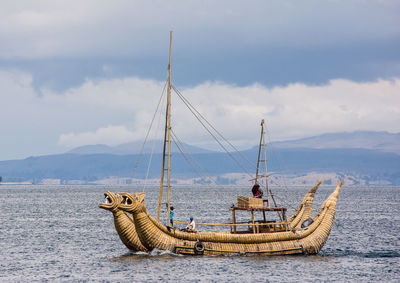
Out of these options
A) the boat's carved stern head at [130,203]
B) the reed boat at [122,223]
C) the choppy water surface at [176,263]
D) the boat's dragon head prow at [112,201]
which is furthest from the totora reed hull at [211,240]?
the choppy water surface at [176,263]

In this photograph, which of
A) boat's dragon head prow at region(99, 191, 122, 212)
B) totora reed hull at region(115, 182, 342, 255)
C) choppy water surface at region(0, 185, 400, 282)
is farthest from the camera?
totora reed hull at region(115, 182, 342, 255)

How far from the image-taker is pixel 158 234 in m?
55.1

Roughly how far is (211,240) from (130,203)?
7888 mm

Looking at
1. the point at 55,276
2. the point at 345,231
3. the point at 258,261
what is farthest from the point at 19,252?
the point at 345,231

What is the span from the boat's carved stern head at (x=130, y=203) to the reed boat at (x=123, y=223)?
360mm

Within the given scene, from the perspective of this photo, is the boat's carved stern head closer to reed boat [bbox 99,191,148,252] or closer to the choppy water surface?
reed boat [bbox 99,191,148,252]

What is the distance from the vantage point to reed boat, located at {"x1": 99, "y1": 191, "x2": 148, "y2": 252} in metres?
53.6

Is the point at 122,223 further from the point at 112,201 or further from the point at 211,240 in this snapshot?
the point at 211,240

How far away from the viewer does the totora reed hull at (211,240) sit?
54291 mm

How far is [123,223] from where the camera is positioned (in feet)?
183

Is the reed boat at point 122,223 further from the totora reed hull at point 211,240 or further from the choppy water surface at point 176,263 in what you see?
the choppy water surface at point 176,263

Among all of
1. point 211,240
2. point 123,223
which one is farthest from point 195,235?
point 123,223

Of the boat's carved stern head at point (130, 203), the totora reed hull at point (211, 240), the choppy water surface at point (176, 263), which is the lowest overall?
the choppy water surface at point (176, 263)

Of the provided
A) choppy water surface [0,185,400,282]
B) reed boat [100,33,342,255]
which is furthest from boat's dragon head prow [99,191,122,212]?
choppy water surface [0,185,400,282]
